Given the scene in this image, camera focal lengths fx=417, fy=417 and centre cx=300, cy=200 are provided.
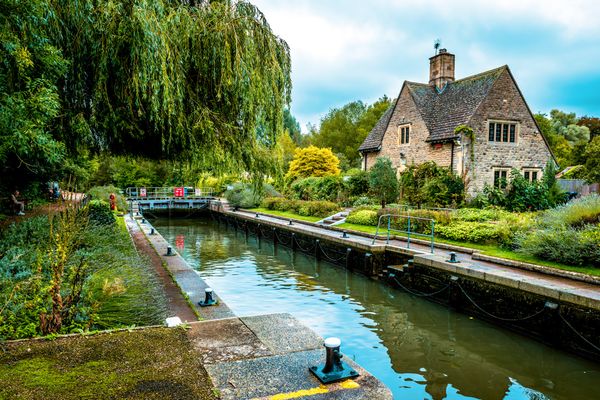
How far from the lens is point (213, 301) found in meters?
6.94

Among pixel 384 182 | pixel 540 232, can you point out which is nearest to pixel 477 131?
pixel 384 182

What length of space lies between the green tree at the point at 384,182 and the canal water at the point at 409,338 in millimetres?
8208

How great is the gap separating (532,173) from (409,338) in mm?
20894

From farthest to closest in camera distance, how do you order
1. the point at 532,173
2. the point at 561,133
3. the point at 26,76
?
the point at 561,133 < the point at 532,173 < the point at 26,76

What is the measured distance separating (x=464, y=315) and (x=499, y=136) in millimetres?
17886

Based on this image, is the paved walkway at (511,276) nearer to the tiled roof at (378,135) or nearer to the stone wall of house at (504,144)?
the stone wall of house at (504,144)

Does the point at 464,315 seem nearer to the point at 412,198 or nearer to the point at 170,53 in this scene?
the point at 170,53

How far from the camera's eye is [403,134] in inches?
1118

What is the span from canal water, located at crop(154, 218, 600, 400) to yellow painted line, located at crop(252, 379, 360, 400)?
136 inches

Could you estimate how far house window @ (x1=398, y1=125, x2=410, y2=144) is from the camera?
91.6 feet

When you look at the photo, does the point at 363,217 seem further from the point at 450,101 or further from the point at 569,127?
the point at 569,127

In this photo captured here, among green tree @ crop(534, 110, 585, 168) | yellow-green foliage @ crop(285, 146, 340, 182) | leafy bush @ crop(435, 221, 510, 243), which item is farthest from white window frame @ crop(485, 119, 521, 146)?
green tree @ crop(534, 110, 585, 168)

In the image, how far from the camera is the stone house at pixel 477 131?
78.7 ft

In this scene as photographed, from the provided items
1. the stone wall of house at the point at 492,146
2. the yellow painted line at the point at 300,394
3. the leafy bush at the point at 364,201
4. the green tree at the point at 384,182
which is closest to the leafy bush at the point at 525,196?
the stone wall of house at the point at 492,146
